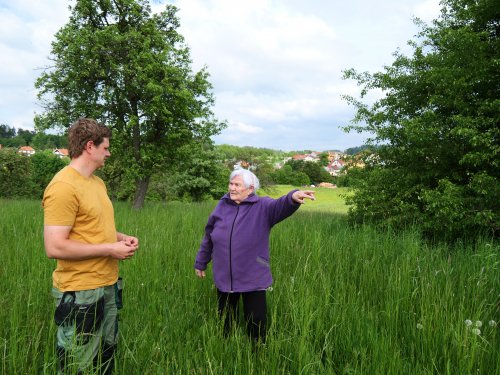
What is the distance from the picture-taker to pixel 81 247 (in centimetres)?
204

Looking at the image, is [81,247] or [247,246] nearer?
[81,247]

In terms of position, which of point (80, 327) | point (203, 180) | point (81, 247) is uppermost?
point (81, 247)

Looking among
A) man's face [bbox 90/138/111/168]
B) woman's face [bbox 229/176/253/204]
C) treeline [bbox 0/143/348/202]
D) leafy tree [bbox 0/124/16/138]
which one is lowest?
treeline [bbox 0/143/348/202]

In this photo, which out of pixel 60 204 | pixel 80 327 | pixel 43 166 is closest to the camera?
pixel 60 204

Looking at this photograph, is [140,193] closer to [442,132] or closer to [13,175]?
[442,132]

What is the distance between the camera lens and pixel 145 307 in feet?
11.0

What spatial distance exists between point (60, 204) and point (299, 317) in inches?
77.1

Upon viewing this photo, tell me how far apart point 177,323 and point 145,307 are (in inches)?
21.2

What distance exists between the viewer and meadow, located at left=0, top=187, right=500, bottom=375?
2.31m

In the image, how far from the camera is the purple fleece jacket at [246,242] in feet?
9.34

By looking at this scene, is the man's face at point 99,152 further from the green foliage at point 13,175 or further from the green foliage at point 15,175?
the green foliage at point 13,175

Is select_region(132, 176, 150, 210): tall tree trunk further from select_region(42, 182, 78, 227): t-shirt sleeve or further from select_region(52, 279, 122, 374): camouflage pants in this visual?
select_region(42, 182, 78, 227): t-shirt sleeve

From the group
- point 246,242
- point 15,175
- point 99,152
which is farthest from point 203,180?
point 99,152

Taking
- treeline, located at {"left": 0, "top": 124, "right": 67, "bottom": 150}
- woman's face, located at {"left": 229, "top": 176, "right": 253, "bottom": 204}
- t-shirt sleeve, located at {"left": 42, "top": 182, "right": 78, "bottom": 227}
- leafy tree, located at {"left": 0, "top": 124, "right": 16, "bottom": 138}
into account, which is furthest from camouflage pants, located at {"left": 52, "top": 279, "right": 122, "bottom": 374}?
leafy tree, located at {"left": 0, "top": 124, "right": 16, "bottom": 138}
